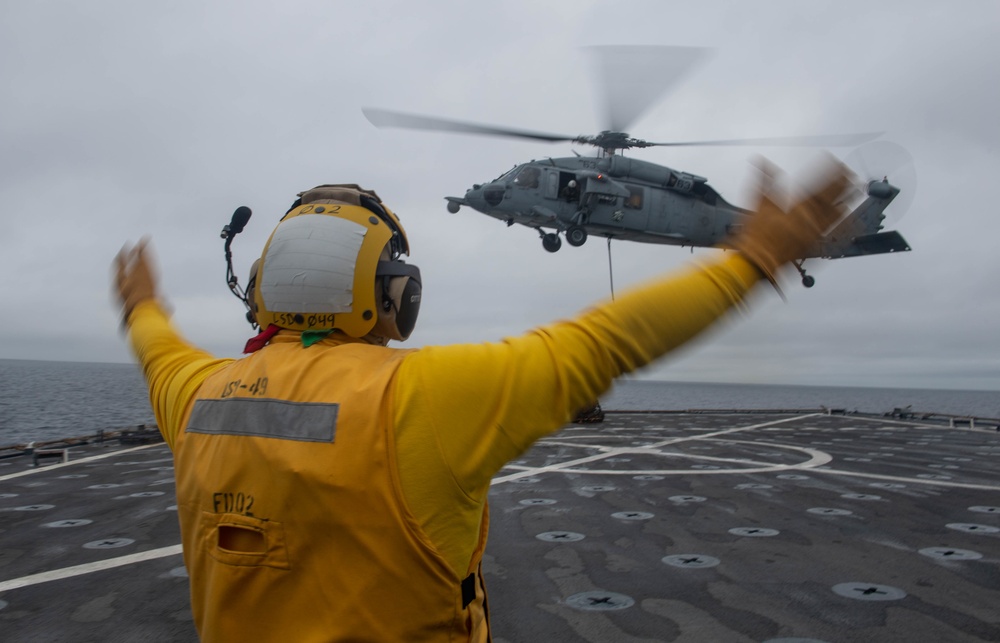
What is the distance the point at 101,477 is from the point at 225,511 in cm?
1113

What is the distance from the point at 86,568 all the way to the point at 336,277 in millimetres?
5302

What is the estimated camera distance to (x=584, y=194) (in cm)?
1916

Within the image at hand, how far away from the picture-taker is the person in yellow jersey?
154cm

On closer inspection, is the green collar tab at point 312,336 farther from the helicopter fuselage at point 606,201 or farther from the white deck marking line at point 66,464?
the helicopter fuselage at point 606,201

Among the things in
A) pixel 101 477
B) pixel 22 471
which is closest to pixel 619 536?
pixel 101 477

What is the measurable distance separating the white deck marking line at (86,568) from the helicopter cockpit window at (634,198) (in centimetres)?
1598

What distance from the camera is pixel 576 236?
19.8 metres

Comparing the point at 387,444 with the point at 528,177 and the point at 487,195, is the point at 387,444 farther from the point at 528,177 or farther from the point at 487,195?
A: the point at 528,177

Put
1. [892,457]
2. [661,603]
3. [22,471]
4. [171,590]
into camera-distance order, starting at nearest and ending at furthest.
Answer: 1. [661,603]
2. [171,590]
3. [22,471]
4. [892,457]

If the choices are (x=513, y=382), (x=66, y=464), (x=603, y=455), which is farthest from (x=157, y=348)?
(x=66, y=464)

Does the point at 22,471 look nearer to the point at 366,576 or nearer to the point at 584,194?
the point at 366,576

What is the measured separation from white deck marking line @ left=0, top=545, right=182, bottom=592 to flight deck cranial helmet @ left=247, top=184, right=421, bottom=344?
16.1 ft

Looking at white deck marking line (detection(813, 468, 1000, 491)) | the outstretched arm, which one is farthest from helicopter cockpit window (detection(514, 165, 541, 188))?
the outstretched arm

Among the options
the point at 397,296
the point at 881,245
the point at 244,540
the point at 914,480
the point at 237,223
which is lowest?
the point at 914,480
